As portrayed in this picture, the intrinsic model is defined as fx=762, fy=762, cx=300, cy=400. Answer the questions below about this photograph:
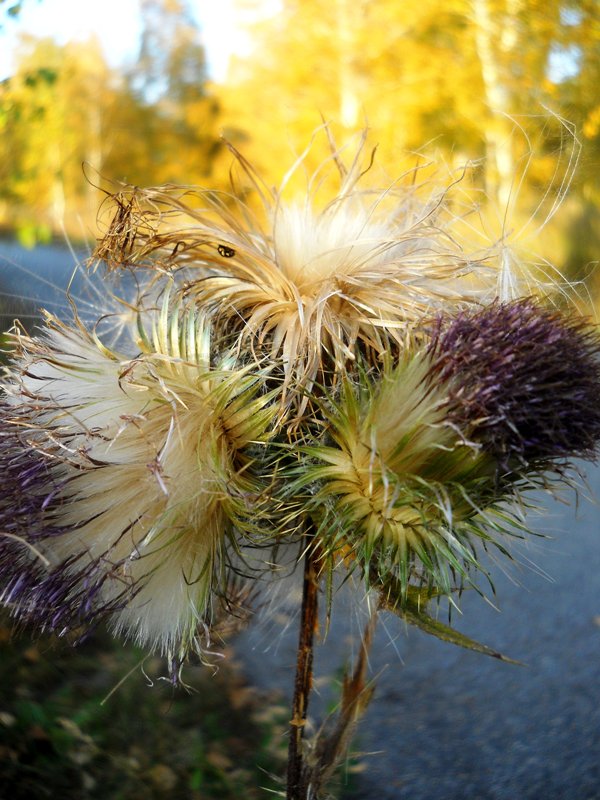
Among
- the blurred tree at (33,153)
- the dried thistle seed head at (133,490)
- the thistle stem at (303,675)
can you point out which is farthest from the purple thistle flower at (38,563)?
the blurred tree at (33,153)

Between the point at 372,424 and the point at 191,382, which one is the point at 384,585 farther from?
the point at 191,382

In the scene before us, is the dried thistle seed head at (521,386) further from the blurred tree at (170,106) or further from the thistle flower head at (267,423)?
the blurred tree at (170,106)

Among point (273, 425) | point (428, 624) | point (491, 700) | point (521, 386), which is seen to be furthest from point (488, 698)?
point (521, 386)

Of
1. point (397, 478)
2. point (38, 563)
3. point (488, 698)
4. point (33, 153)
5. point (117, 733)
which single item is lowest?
point (117, 733)

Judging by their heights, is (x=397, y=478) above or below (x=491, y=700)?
above

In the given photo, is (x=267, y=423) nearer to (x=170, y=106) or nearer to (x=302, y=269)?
(x=302, y=269)

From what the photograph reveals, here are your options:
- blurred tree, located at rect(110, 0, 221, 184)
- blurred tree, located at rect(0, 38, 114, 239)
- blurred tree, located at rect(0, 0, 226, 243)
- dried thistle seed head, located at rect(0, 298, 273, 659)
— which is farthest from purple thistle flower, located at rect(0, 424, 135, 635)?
blurred tree, located at rect(110, 0, 221, 184)

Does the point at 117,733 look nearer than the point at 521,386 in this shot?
No
